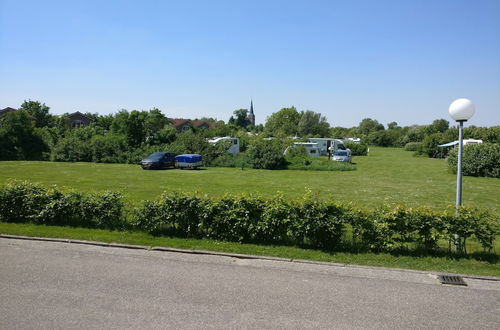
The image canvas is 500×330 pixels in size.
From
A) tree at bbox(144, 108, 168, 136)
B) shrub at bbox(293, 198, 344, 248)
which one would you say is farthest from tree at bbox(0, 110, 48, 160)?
shrub at bbox(293, 198, 344, 248)

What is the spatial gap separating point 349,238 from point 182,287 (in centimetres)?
376

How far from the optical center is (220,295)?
4.73 m

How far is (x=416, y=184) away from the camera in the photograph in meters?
19.8

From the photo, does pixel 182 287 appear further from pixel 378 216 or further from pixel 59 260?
pixel 378 216

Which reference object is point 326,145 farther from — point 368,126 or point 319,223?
point 368,126

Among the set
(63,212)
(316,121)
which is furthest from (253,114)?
(63,212)

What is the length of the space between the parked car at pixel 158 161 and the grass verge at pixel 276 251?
736 inches

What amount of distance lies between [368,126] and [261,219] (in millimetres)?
115009

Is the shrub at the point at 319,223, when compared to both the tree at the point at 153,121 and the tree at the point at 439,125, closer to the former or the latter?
the tree at the point at 153,121

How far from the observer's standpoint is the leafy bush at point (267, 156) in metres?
29.0

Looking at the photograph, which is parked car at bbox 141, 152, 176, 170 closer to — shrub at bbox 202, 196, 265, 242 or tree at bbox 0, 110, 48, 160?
tree at bbox 0, 110, 48, 160

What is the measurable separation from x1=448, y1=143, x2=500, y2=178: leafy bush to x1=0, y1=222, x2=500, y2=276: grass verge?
22.0 meters

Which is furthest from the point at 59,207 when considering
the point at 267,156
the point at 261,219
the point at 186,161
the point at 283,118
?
the point at 283,118

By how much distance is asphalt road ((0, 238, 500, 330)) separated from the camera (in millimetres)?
4039
